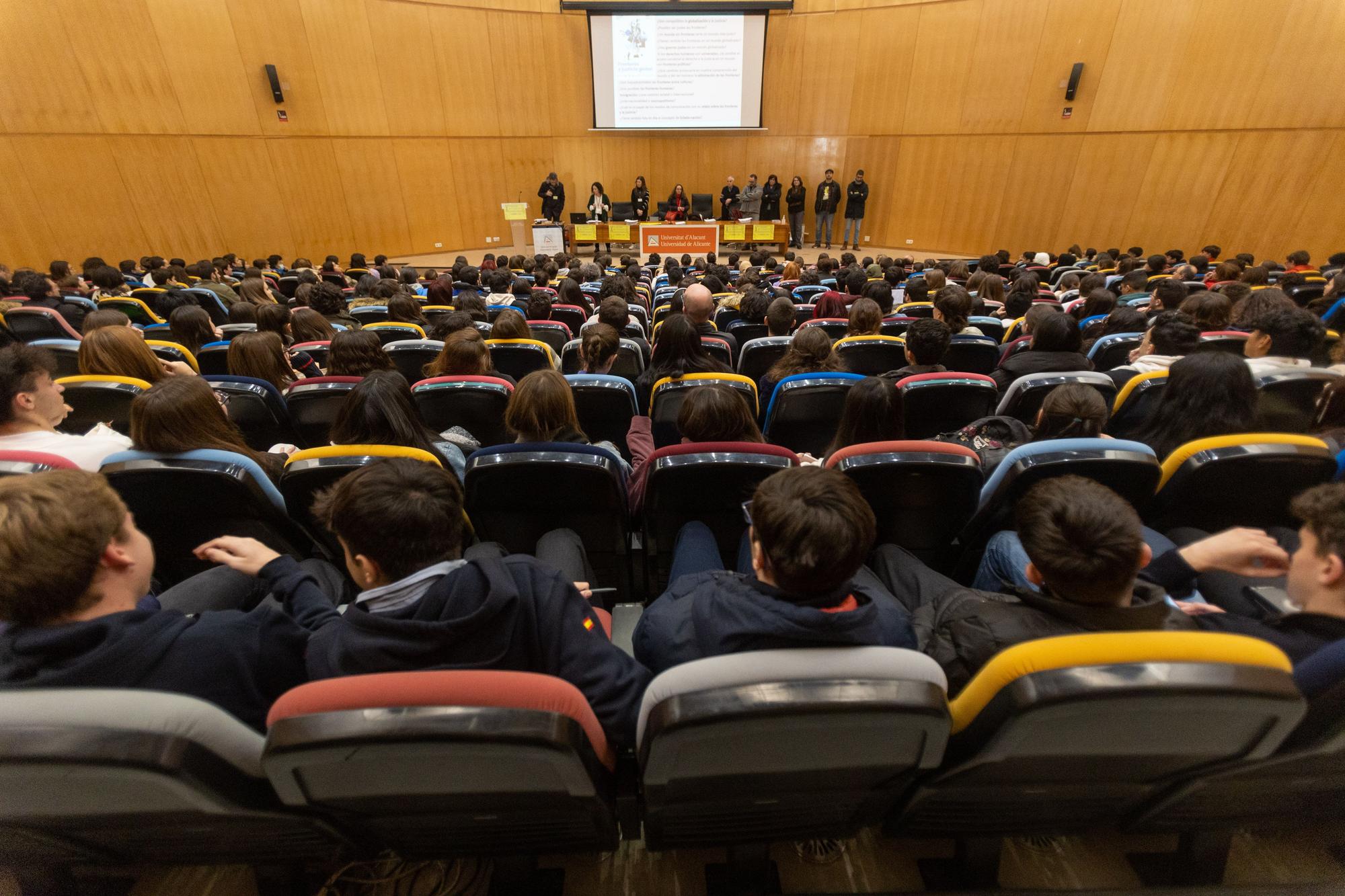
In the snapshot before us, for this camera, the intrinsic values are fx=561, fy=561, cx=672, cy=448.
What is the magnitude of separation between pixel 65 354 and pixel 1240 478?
616cm

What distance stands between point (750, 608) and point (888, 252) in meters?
13.8

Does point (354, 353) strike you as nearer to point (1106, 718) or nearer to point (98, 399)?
point (98, 399)

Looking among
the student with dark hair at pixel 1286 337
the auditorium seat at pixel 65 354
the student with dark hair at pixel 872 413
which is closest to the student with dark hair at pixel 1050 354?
the student with dark hair at pixel 1286 337

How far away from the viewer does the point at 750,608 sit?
1048mm

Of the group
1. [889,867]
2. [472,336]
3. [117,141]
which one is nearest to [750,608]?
[889,867]

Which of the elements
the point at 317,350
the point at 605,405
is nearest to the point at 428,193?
the point at 317,350

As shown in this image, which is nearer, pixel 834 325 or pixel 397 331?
pixel 397 331

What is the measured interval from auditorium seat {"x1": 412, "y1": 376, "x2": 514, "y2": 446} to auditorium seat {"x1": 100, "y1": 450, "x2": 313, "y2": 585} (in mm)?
901

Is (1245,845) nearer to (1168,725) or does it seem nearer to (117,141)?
(1168,725)

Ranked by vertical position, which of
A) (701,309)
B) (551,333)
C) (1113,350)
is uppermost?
(701,309)

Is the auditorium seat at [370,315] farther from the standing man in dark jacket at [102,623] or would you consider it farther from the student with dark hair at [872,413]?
the student with dark hair at [872,413]

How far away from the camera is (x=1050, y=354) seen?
10.4 ft

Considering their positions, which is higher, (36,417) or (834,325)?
(36,417)

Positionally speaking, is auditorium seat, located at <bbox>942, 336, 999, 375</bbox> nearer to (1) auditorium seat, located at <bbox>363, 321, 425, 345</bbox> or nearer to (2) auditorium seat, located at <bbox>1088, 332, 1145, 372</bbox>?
(2) auditorium seat, located at <bbox>1088, 332, 1145, 372</bbox>
